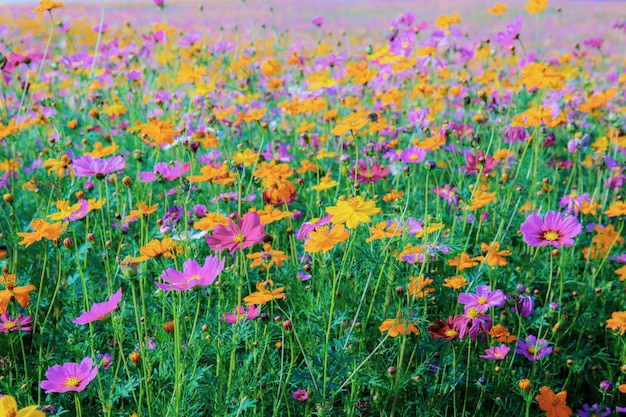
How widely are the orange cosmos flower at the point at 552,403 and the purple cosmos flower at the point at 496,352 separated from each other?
114 mm

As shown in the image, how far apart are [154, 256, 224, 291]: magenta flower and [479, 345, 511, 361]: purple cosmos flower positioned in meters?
0.71

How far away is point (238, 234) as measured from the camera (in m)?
1.27

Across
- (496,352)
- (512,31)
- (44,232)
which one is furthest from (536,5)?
(44,232)

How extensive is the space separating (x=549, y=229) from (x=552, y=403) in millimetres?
415

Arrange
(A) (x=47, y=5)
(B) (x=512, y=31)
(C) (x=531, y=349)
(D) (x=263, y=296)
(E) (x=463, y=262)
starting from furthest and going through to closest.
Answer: (B) (x=512, y=31) < (A) (x=47, y=5) < (E) (x=463, y=262) < (C) (x=531, y=349) < (D) (x=263, y=296)

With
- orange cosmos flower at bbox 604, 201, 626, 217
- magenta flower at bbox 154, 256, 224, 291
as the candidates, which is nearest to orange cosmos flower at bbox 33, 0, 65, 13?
magenta flower at bbox 154, 256, 224, 291

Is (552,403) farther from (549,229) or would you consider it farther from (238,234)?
(238,234)

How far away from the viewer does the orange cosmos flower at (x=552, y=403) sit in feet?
4.44

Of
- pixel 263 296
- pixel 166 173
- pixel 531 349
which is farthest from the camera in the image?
pixel 166 173

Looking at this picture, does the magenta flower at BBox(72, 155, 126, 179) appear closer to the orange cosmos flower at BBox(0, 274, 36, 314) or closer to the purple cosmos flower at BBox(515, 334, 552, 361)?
the orange cosmos flower at BBox(0, 274, 36, 314)

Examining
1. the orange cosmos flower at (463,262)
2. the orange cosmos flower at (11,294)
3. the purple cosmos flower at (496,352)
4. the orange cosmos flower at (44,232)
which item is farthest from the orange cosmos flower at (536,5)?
the orange cosmos flower at (11,294)

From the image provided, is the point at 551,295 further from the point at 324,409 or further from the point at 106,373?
the point at 106,373

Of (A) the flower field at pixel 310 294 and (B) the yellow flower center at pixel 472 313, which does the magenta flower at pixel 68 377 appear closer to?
(A) the flower field at pixel 310 294

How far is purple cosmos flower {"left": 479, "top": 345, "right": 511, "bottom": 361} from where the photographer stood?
1409 mm
